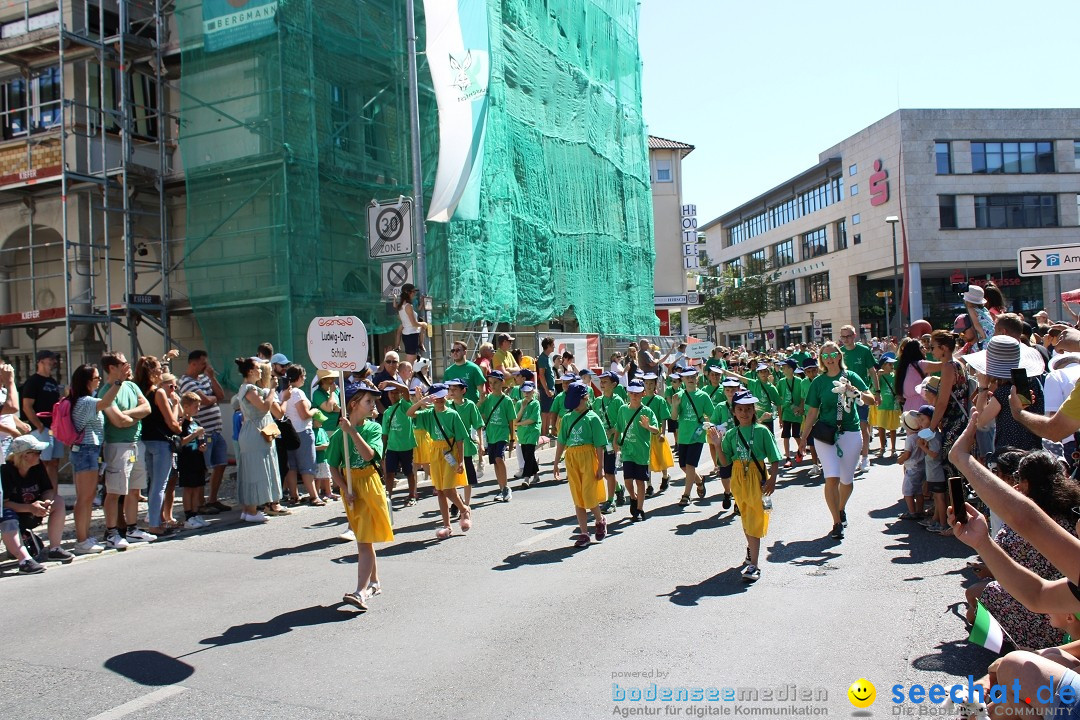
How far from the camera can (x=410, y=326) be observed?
14.7 metres

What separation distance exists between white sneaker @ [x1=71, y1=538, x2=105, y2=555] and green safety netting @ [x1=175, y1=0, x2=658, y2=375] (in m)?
6.79

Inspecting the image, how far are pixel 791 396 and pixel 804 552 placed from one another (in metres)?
5.88

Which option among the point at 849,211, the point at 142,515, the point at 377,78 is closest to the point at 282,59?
the point at 377,78

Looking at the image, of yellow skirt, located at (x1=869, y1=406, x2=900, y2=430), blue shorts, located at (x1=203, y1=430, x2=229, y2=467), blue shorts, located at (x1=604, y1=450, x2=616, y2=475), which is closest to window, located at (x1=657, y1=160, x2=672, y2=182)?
yellow skirt, located at (x1=869, y1=406, x2=900, y2=430)

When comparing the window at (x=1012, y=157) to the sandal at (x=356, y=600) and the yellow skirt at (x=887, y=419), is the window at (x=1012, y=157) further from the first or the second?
the sandal at (x=356, y=600)

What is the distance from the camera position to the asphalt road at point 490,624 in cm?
475

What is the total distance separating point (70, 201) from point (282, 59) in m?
5.39

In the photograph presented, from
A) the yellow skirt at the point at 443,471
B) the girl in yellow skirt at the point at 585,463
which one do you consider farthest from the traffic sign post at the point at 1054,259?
the yellow skirt at the point at 443,471

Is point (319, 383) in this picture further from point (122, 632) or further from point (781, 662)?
point (781, 662)

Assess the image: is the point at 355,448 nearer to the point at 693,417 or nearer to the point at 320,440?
the point at 320,440

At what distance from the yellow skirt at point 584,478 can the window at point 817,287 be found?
2272 inches

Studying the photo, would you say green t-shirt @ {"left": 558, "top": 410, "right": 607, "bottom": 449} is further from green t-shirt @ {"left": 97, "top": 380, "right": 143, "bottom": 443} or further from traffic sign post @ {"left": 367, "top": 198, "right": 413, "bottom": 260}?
traffic sign post @ {"left": 367, "top": 198, "right": 413, "bottom": 260}

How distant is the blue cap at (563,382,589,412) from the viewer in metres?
9.16

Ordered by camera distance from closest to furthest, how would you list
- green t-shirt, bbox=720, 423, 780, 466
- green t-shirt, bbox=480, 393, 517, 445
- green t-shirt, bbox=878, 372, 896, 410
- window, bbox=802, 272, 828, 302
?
green t-shirt, bbox=720, 423, 780, 466 < green t-shirt, bbox=480, 393, 517, 445 < green t-shirt, bbox=878, 372, 896, 410 < window, bbox=802, 272, 828, 302
